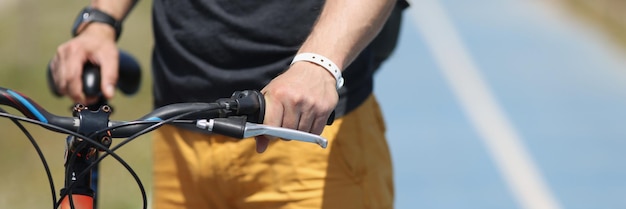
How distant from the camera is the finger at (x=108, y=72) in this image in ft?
11.2

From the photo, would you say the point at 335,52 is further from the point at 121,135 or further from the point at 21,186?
the point at 21,186

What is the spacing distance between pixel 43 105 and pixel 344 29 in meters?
6.91

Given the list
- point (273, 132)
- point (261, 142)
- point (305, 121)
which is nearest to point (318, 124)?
point (305, 121)

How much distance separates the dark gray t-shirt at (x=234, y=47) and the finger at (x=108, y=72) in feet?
0.52

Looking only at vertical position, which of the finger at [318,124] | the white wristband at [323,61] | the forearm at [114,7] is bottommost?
the finger at [318,124]

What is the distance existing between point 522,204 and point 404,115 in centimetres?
246

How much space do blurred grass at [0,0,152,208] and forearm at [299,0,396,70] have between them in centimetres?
242

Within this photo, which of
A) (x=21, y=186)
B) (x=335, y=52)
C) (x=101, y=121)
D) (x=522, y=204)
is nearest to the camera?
(x=101, y=121)

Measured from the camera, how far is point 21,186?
23.9 feet

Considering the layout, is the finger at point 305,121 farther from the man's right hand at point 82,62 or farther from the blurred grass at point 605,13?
the blurred grass at point 605,13

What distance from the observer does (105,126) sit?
2.33 m

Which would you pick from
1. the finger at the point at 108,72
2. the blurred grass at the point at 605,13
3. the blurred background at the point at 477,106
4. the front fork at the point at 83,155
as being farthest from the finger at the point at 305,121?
the blurred grass at the point at 605,13

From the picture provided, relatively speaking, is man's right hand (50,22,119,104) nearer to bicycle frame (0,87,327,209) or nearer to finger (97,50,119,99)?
finger (97,50,119,99)

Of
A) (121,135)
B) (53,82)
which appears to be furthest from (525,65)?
(121,135)
